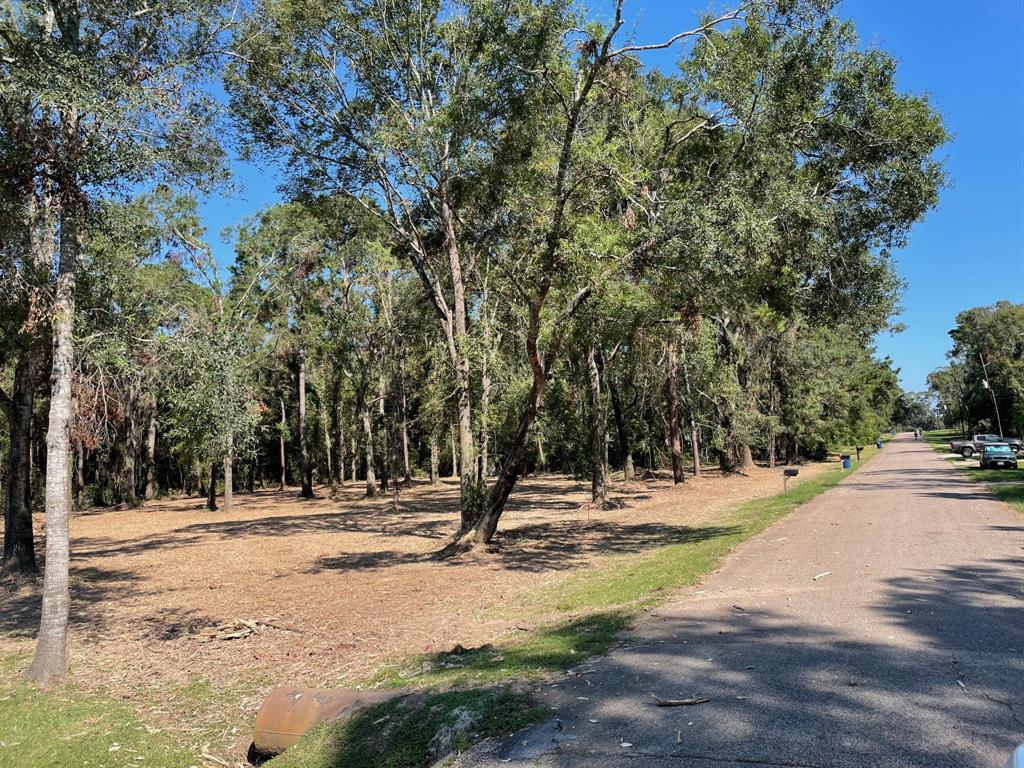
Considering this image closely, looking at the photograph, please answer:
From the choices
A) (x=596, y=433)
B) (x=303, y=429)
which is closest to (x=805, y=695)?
(x=596, y=433)

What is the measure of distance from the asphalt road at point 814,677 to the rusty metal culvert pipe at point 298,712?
5.33 feet

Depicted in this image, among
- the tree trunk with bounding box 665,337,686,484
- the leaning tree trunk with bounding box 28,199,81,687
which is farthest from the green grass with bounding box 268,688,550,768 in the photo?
the tree trunk with bounding box 665,337,686,484

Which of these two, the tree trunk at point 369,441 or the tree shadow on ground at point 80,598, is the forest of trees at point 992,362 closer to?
the tree trunk at point 369,441

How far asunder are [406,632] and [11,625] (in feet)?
21.9

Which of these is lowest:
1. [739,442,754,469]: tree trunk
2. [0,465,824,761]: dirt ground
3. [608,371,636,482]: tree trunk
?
[0,465,824,761]: dirt ground

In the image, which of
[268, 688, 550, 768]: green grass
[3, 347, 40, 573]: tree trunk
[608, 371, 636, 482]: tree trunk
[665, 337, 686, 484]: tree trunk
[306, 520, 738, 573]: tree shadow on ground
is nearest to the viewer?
[268, 688, 550, 768]: green grass

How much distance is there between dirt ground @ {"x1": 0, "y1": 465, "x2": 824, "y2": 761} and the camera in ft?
26.3

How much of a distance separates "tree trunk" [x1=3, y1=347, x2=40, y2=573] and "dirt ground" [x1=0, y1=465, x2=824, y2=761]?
2.28ft

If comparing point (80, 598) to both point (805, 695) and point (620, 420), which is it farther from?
point (620, 420)

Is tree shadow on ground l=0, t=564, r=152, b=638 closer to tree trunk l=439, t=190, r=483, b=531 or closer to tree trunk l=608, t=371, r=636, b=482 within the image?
tree trunk l=439, t=190, r=483, b=531

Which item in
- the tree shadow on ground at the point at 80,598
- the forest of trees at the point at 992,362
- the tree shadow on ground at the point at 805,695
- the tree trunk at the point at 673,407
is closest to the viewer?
the tree shadow on ground at the point at 805,695

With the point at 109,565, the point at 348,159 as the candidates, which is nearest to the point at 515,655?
the point at 348,159

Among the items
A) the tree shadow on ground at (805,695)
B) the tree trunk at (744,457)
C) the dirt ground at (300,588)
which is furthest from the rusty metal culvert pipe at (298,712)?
the tree trunk at (744,457)

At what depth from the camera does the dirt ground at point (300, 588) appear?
8023mm
